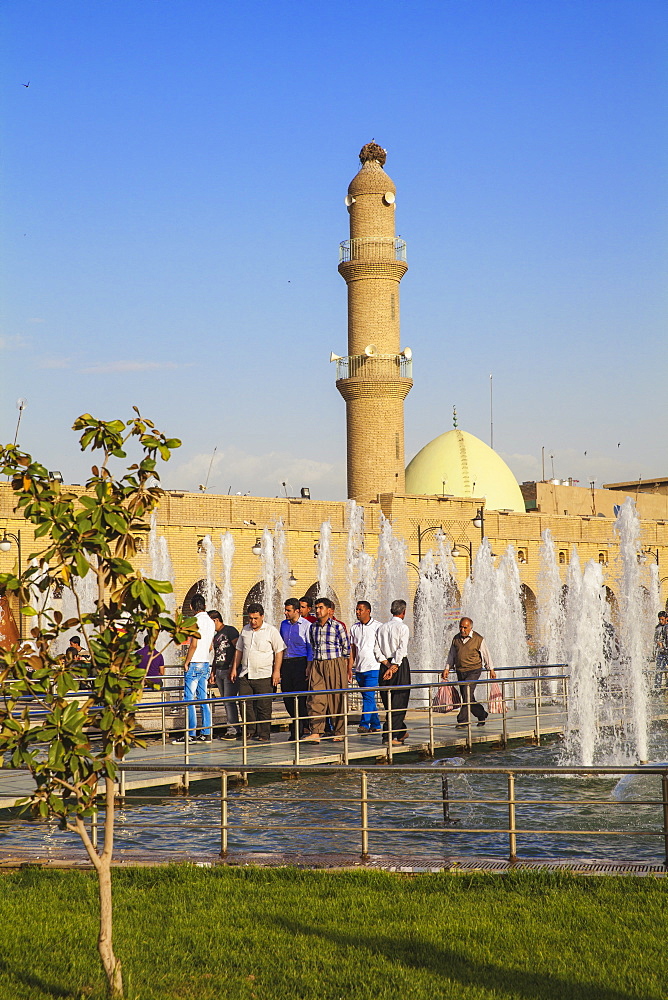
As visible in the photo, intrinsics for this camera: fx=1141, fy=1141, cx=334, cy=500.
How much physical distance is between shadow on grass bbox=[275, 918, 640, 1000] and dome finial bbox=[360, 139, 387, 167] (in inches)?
1573

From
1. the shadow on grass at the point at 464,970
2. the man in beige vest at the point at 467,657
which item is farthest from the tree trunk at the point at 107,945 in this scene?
the man in beige vest at the point at 467,657

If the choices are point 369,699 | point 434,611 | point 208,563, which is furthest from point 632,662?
point 208,563

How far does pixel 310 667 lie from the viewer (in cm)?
1255

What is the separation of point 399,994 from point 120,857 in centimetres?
302

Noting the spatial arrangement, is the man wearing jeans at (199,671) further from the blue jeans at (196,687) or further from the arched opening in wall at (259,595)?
the arched opening in wall at (259,595)

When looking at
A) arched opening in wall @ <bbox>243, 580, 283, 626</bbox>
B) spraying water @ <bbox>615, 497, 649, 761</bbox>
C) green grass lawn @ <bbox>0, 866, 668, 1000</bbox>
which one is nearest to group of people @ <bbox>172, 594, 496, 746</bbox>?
spraying water @ <bbox>615, 497, 649, 761</bbox>

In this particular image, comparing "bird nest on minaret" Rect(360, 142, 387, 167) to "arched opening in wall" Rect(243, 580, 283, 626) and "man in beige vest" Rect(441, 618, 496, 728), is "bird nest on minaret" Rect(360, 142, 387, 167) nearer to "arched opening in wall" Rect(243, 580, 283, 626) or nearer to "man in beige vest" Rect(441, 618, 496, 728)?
"arched opening in wall" Rect(243, 580, 283, 626)

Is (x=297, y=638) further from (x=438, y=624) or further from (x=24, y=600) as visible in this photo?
(x=438, y=624)

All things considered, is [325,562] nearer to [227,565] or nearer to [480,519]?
[227,565]

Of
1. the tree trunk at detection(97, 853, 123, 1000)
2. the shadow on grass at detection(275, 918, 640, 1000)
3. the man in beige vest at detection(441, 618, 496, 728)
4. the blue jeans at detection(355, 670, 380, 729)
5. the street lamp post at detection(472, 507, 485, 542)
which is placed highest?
the street lamp post at detection(472, 507, 485, 542)

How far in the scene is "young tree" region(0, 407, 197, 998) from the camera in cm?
459

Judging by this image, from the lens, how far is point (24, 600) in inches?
185

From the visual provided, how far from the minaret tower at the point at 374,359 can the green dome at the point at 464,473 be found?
17.0 m

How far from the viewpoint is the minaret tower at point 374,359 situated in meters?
40.6
